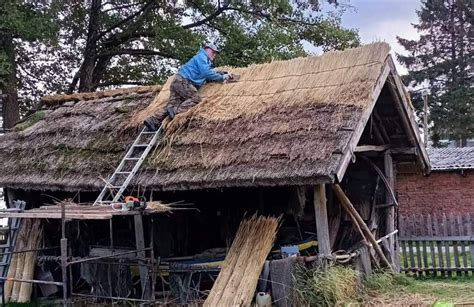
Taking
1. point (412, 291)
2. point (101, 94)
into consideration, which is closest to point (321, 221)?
point (412, 291)

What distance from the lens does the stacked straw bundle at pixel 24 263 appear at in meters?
10.1

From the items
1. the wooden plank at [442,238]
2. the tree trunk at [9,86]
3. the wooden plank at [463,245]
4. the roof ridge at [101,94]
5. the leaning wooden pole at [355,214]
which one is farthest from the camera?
the tree trunk at [9,86]

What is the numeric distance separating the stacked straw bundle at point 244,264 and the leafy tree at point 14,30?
10342 millimetres

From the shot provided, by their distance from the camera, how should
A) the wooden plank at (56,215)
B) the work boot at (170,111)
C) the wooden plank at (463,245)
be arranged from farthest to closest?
the wooden plank at (463,245) < the work boot at (170,111) < the wooden plank at (56,215)

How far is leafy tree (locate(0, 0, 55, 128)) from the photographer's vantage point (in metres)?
15.6

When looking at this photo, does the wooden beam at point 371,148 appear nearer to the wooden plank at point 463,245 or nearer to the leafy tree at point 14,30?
the wooden plank at point 463,245

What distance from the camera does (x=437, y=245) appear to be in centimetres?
1203

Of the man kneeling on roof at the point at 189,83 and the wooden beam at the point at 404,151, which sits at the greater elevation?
the man kneeling on roof at the point at 189,83

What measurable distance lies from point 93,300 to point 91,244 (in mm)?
1700

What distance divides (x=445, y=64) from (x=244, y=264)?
29923mm

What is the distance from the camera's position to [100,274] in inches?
383

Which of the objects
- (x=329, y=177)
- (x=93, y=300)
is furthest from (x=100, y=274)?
(x=329, y=177)

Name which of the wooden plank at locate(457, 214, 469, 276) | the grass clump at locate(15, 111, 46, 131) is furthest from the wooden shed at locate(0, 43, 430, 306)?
the wooden plank at locate(457, 214, 469, 276)

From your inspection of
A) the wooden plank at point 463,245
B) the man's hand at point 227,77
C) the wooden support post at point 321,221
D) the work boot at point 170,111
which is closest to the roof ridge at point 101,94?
the man's hand at point 227,77
